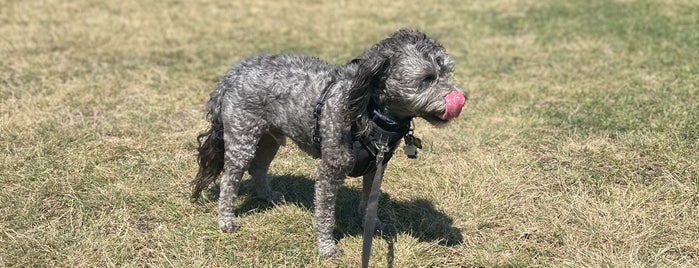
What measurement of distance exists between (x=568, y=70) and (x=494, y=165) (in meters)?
4.30

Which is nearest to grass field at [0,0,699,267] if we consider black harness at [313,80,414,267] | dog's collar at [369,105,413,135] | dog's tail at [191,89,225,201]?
dog's tail at [191,89,225,201]

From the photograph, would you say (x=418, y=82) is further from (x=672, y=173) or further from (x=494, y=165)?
(x=672, y=173)

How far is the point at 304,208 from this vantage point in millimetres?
5402

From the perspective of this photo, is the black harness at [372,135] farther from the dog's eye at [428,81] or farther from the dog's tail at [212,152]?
the dog's tail at [212,152]

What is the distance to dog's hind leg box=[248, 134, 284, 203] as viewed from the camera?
5441 mm

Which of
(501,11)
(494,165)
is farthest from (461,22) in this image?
(494,165)

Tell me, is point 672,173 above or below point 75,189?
above

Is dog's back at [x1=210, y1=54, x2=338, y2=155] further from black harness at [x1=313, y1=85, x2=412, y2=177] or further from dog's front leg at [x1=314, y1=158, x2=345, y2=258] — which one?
dog's front leg at [x1=314, y1=158, x2=345, y2=258]

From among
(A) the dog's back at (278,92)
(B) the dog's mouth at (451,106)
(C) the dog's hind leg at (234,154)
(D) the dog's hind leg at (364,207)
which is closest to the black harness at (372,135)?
(A) the dog's back at (278,92)

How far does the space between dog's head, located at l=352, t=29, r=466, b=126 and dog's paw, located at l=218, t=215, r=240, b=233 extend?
1861 mm

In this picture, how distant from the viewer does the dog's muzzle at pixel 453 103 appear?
12.6 ft

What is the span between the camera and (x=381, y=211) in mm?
5441

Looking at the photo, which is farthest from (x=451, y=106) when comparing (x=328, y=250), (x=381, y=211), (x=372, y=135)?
(x=381, y=211)

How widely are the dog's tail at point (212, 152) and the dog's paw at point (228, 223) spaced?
0.40 meters
